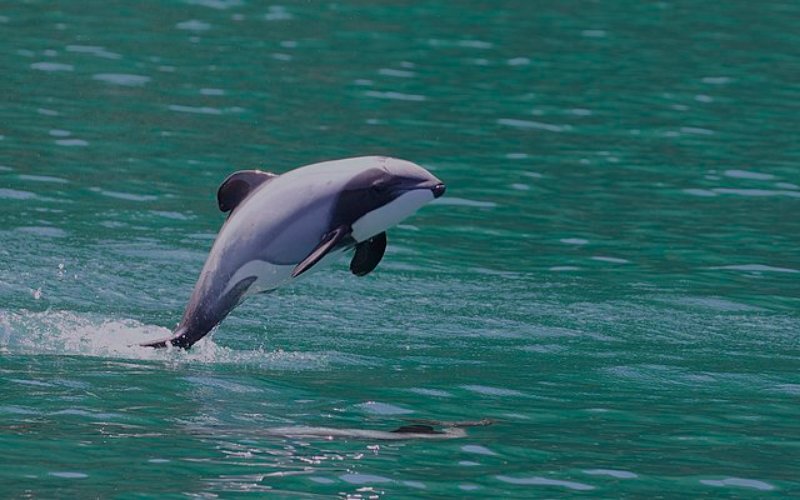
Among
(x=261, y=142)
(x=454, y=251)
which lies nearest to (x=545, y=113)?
(x=261, y=142)

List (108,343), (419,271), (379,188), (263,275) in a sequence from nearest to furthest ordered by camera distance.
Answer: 1. (379,188)
2. (263,275)
3. (108,343)
4. (419,271)

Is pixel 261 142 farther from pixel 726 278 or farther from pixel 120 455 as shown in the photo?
pixel 120 455

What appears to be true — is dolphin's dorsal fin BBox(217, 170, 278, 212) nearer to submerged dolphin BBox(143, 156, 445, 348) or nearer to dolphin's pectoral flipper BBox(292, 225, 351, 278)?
submerged dolphin BBox(143, 156, 445, 348)

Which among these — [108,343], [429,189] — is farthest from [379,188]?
[108,343]

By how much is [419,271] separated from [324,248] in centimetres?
508

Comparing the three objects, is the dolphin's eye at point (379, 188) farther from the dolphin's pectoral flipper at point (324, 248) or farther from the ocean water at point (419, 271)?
the ocean water at point (419, 271)

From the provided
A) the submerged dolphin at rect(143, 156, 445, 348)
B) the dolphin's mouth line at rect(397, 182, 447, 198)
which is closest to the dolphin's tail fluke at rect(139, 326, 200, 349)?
the submerged dolphin at rect(143, 156, 445, 348)

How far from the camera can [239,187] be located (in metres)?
10.4

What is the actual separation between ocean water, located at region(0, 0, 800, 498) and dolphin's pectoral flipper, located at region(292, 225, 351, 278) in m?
0.85

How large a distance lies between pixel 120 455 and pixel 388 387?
240 cm

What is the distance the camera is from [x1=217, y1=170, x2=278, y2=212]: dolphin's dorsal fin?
10370mm

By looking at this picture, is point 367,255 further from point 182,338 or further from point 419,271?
point 419,271

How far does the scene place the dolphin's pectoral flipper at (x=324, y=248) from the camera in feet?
31.9

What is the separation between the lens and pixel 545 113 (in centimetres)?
2369
